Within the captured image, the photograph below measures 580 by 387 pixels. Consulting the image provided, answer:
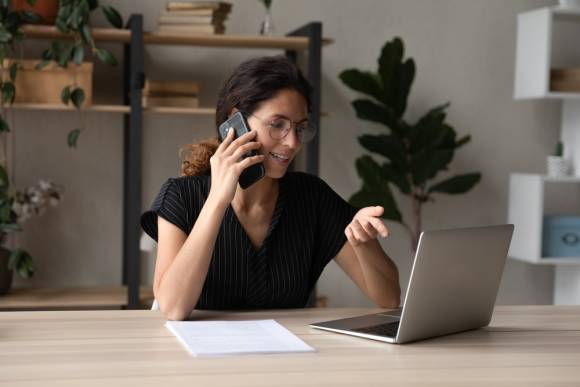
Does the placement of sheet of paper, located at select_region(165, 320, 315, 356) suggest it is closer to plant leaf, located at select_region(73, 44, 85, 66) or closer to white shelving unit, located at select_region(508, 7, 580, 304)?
plant leaf, located at select_region(73, 44, 85, 66)

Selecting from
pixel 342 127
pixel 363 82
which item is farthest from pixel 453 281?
pixel 342 127

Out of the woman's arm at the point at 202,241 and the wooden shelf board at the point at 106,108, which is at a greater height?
the wooden shelf board at the point at 106,108

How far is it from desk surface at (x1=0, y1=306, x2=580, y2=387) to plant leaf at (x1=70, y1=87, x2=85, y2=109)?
1724 millimetres

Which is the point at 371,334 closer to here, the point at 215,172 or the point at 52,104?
the point at 215,172

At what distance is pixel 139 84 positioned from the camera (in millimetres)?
3623

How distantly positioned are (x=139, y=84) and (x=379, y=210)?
1.98 metres

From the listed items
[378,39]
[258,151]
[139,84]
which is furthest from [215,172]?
[378,39]

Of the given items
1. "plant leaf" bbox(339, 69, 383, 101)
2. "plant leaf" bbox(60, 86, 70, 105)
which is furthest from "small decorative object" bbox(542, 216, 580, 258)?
"plant leaf" bbox(60, 86, 70, 105)

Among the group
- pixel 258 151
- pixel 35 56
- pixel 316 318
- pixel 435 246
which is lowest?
pixel 316 318

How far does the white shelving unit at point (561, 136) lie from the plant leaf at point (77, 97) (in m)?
2.12

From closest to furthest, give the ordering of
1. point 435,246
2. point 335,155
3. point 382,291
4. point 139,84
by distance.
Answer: point 435,246 → point 382,291 → point 139,84 → point 335,155

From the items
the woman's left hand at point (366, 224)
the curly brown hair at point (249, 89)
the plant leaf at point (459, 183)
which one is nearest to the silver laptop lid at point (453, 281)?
the woman's left hand at point (366, 224)

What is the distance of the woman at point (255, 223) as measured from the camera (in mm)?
2062

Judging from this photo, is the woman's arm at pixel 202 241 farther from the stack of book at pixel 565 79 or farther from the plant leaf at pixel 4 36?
the stack of book at pixel 565 79
